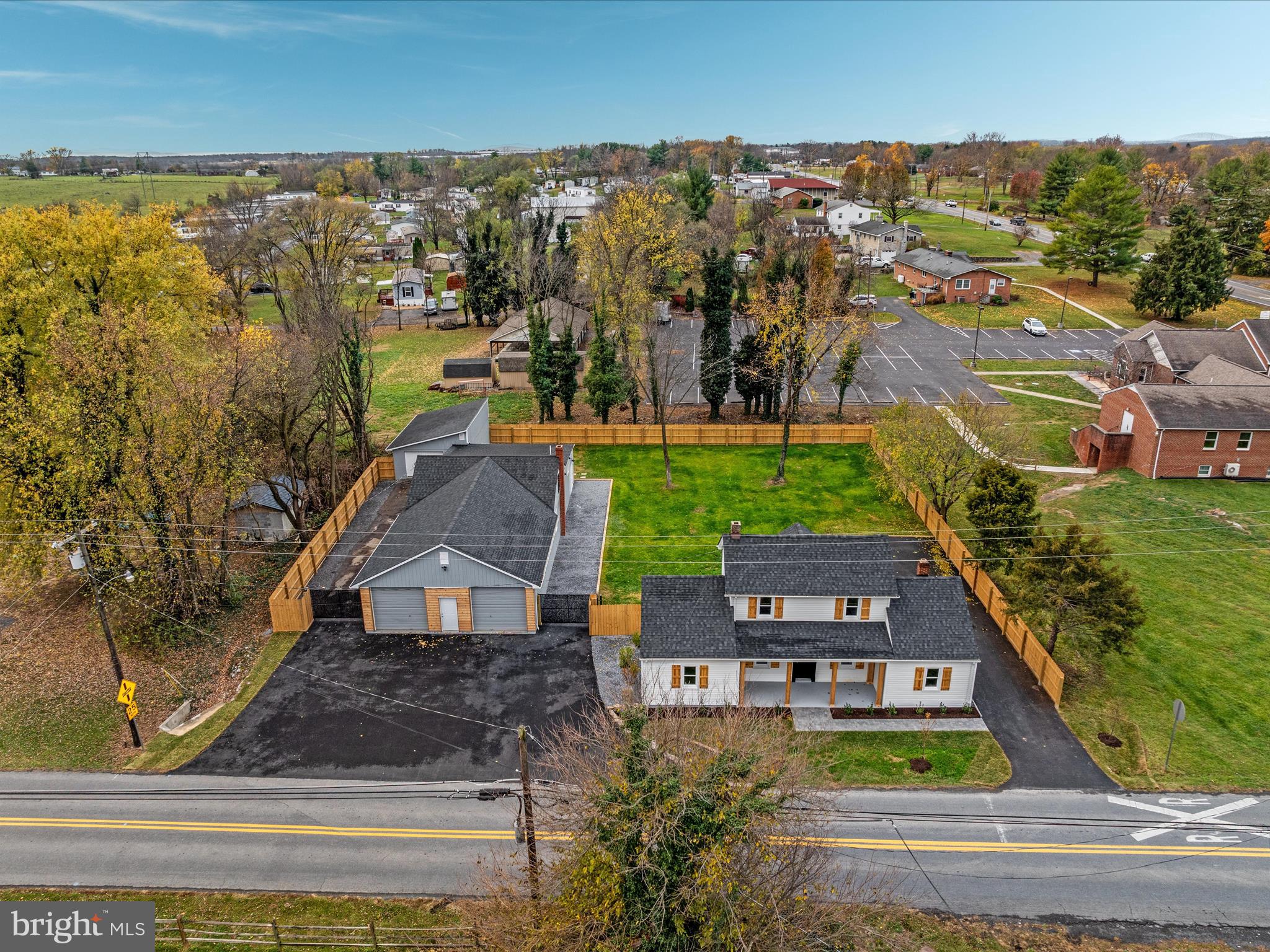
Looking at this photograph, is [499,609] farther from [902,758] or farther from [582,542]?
[902,758]

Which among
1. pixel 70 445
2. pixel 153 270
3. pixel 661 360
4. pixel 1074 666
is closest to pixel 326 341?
pixel 153 270

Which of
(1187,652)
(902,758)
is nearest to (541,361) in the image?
(902,758)

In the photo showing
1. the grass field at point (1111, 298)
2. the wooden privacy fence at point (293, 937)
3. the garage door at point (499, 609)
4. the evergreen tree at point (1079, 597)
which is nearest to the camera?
the wooden privacy fence at point (293, 937)

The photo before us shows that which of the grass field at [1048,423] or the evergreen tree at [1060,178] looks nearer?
the grass field at [1048,423]

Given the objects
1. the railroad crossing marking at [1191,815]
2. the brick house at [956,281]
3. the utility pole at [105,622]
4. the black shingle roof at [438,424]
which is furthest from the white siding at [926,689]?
the brick house at [956,281]

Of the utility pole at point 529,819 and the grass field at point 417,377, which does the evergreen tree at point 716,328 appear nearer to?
the grass field at point 417,377

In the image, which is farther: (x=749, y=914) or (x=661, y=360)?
(x=661, y=360)

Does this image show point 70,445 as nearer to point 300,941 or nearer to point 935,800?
point 300,941
